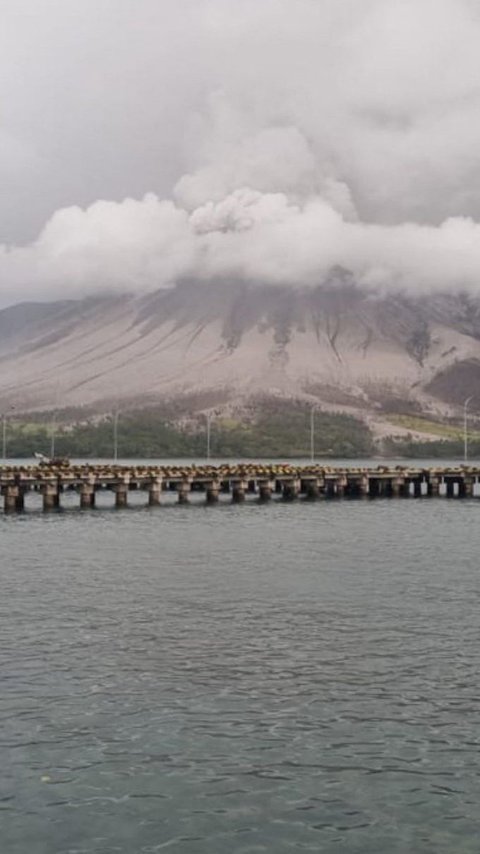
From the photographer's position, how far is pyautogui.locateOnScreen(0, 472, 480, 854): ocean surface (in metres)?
18.6

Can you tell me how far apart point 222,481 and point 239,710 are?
92.6m

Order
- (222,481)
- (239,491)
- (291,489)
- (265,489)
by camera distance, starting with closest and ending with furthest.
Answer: (239,491) < (265,489) < (291,489) < (222,481)

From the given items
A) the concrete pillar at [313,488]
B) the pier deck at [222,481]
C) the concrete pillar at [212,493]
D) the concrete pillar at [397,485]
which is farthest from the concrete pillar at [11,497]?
the concrete pillar at [397,485]

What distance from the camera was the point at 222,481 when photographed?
387 feet

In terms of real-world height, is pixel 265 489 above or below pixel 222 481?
below

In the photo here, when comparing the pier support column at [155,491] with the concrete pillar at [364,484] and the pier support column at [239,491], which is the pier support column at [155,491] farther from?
the concrete pillar at [364,484]

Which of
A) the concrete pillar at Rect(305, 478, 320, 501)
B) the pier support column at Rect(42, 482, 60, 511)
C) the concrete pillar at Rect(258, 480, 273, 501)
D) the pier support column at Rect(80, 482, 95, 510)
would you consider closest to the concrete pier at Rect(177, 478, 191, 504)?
the concrete pillar at Rect(258, 480, 273, 501)

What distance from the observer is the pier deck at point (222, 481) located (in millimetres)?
95438

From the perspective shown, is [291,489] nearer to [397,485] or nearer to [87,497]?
[397,485]

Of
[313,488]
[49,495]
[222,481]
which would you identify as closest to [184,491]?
[222,481]

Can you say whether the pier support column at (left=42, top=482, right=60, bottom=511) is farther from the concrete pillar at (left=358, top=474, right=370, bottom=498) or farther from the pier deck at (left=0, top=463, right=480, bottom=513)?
the concrete pillar at (left=358, top=474, right=370, bottom=498)

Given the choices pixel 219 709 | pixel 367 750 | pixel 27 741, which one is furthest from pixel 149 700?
pixel 367 750

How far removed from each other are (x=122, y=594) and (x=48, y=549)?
19.7 metres

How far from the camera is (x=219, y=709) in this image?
25.4 m
